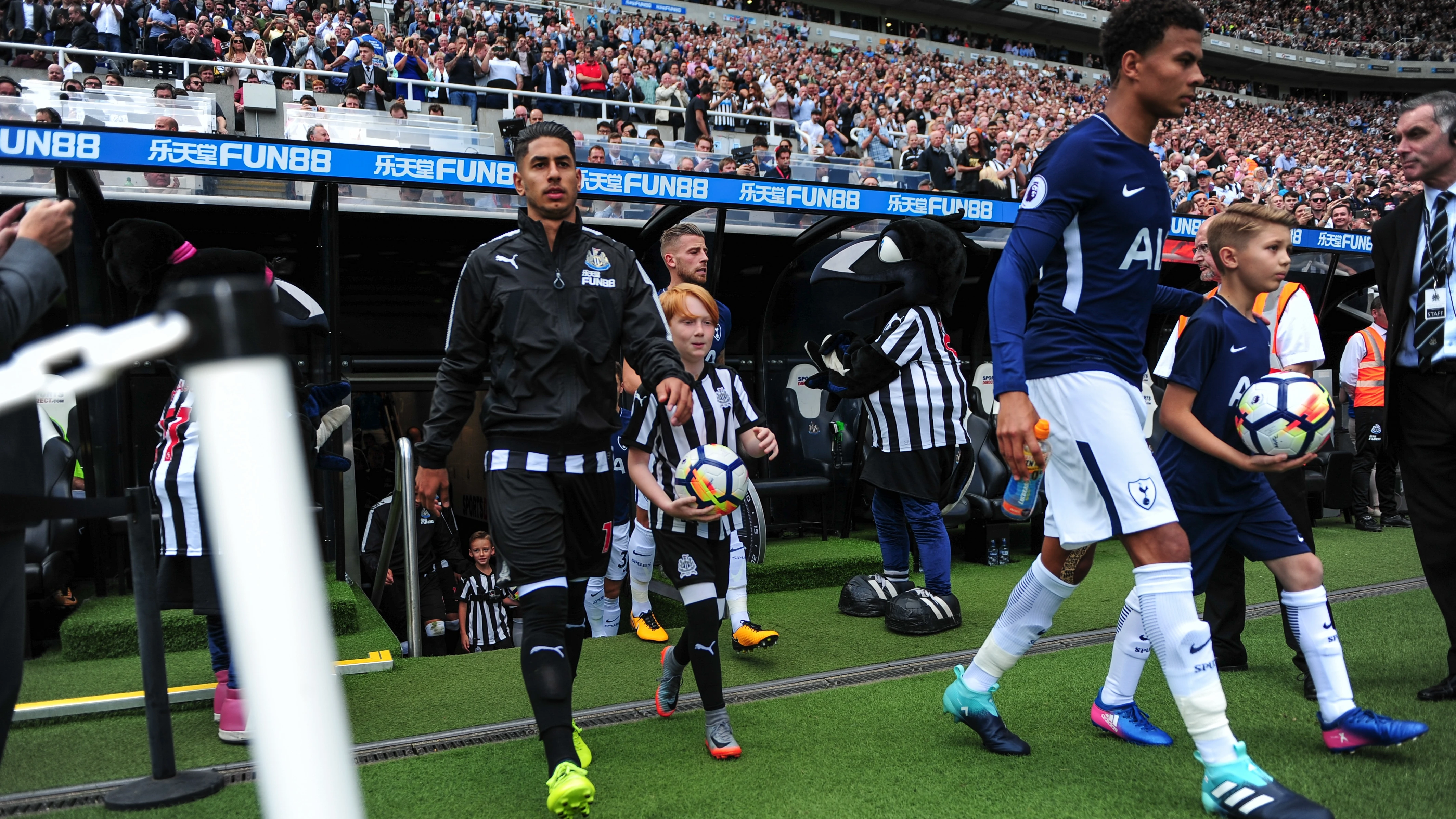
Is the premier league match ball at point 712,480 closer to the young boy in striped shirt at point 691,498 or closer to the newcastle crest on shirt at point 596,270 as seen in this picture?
the young boy in striped shirt at point 691,498

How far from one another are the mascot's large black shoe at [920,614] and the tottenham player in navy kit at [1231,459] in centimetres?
150

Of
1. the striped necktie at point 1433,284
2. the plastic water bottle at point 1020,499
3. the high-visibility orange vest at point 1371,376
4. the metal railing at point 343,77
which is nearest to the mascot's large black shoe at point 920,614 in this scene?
the plastic water bottle at point 1020,499

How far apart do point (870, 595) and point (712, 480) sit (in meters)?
2.39

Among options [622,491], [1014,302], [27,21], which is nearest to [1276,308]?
[1014,302]

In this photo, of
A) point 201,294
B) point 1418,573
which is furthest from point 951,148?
point 201,294

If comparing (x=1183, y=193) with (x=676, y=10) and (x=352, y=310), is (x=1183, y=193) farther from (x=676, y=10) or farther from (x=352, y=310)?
(x=676, y=10)

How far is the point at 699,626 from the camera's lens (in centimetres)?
321

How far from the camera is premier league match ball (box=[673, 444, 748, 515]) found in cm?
315

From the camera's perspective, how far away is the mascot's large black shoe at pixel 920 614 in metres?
4.77

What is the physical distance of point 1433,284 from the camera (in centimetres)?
354

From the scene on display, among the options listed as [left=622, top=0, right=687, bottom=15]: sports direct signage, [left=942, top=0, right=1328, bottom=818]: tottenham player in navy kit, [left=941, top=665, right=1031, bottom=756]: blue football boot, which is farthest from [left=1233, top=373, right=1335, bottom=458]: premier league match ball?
[left=622, top=0, right=687, bottom=15]: sports direct signage

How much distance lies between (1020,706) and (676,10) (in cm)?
2867

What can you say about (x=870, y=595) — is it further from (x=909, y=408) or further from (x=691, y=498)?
(x=691, y=498)

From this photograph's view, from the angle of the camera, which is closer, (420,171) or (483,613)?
(420,171)
